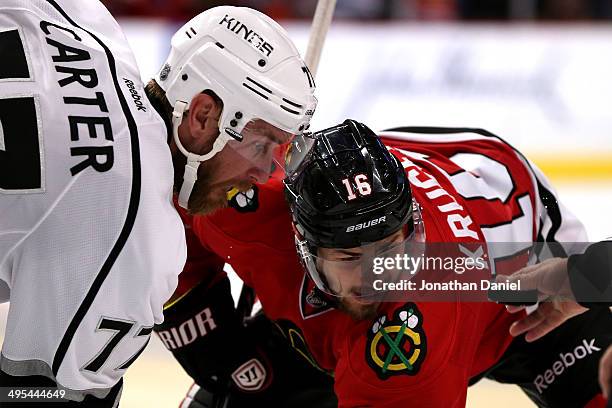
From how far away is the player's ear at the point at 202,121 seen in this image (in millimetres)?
2438

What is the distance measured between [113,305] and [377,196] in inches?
27.7

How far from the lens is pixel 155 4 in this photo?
697 cm

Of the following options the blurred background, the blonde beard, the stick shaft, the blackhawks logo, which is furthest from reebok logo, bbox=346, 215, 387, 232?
the blurred background

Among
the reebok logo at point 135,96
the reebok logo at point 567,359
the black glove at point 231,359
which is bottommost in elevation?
the black glove at point 231,359

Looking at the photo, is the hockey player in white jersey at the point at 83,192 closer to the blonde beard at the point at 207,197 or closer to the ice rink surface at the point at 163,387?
the blonde beard at the point at 207,197

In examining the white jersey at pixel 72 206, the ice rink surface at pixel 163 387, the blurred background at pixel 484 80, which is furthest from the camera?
the blurred background at pixel 484 80

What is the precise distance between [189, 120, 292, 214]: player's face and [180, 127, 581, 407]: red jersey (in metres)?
0.23

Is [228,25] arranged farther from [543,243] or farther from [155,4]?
[155,4]

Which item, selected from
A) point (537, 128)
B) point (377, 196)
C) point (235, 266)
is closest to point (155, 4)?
point (537, 128)

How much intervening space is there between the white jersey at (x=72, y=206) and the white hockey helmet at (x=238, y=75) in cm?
26

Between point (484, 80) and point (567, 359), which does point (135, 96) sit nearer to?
point (567, 359)

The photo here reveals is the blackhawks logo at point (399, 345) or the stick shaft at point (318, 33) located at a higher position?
the stick shaft at point (318, 33)
